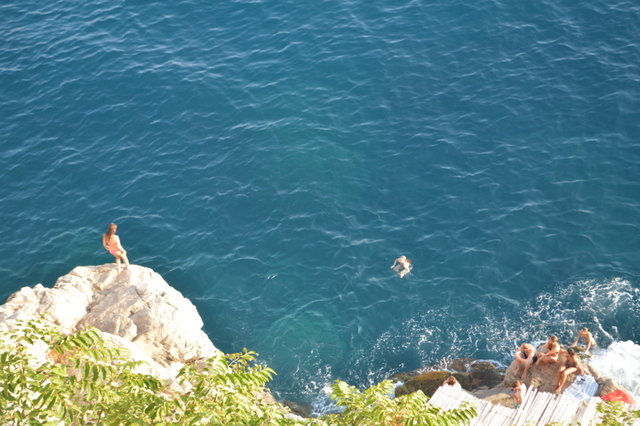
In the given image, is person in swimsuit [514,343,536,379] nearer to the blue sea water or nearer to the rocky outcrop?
the rocky outcrop

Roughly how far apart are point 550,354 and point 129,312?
15073 mm

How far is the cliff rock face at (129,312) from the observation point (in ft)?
72.4

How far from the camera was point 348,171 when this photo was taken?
29.1m

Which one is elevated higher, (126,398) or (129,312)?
(126,398)

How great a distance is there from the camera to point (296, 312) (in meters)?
25.2

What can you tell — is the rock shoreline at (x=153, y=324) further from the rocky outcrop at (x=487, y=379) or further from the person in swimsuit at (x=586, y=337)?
the person in swimsuit at (x=586, y=337)

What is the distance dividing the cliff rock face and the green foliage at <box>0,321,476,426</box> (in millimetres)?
10323

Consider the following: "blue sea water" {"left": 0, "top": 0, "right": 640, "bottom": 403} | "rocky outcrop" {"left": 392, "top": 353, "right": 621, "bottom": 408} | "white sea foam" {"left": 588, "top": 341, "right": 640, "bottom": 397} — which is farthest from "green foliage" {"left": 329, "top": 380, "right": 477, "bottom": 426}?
"white sea foam" {"left": 588, "top": 341, "right": 640, "bottom": 397}

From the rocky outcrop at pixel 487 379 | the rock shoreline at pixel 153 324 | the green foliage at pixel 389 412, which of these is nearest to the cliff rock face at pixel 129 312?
the rock shoreline at pixel 153 324

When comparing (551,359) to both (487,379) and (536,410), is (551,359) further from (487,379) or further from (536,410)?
(536,410)

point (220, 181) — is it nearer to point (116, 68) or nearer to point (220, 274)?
point (220, 274)

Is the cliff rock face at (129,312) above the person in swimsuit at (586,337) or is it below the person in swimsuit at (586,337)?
above

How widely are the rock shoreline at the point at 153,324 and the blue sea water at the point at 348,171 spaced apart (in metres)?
1.26

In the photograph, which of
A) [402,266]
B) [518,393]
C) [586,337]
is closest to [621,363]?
[586,337]
